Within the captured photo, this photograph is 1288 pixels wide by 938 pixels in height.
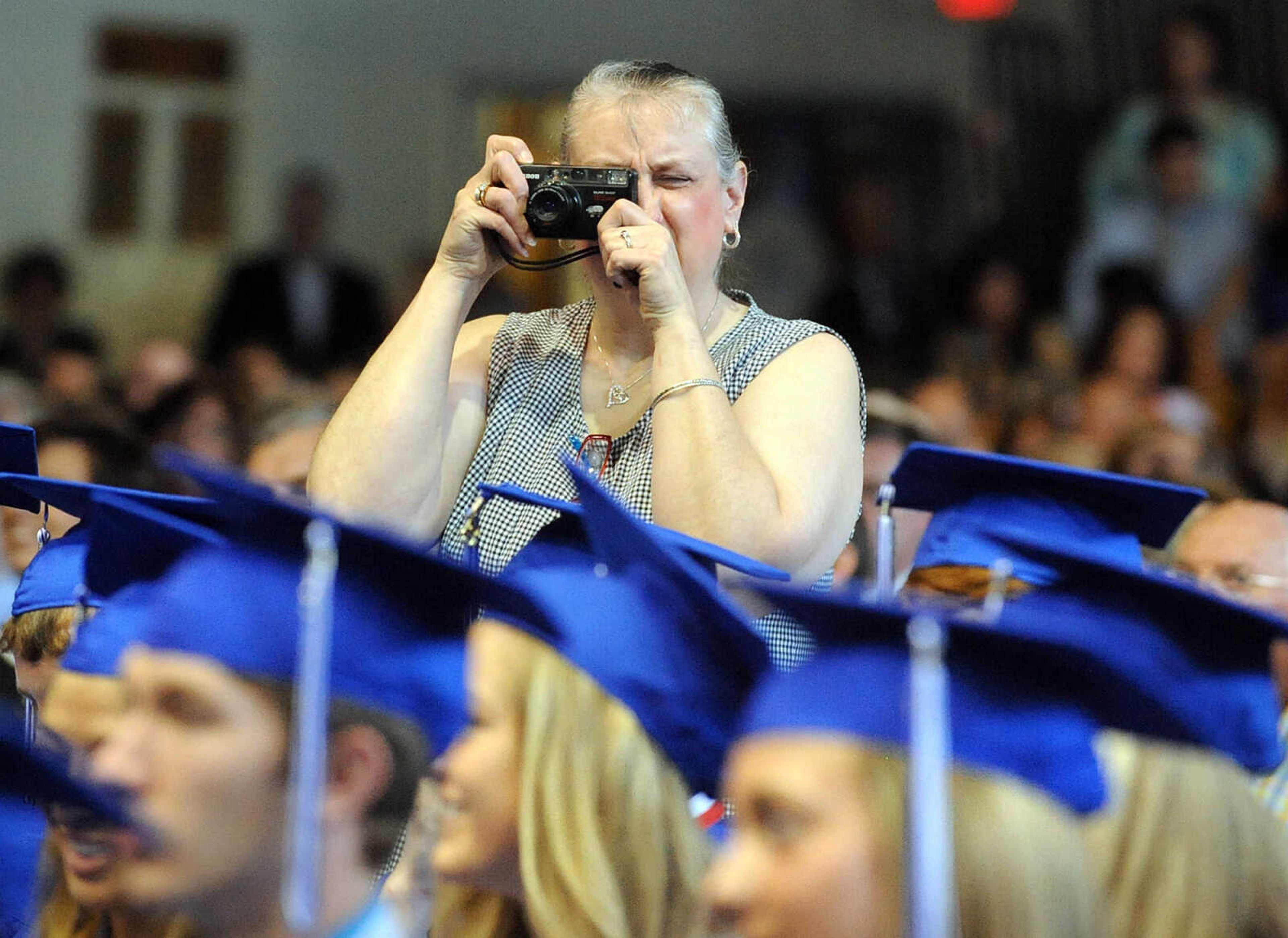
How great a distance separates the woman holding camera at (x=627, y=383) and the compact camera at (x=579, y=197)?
1.0 inches

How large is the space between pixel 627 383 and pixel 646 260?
0.22 metres

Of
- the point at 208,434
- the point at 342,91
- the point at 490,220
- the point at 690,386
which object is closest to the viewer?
the point at 690,386

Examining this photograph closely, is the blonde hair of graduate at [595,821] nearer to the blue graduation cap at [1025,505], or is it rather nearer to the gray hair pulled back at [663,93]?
the blue graduation cap at [1025,505]

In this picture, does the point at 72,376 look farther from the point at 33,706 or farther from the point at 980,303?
the point at 33,706

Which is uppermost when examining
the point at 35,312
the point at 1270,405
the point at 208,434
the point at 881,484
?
the point at 881,484

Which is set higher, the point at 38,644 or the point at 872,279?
the point at 38,644

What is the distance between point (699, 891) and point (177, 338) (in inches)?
258

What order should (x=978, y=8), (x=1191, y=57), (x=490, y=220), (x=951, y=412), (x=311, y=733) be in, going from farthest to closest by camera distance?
(x=978, y=8), (x=1191, y=57), (x=951, y=412), (x=490, y=220), (x=311, y=733)

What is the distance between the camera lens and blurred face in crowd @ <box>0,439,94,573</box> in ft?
2.79

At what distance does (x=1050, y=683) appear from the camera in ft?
5.24

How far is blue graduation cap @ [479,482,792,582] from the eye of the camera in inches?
76.6

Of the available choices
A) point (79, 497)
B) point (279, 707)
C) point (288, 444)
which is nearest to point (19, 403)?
point (288, 444)

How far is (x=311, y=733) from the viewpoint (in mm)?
1631

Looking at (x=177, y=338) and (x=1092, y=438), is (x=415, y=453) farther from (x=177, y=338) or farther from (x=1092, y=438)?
(x=177, y=338)
